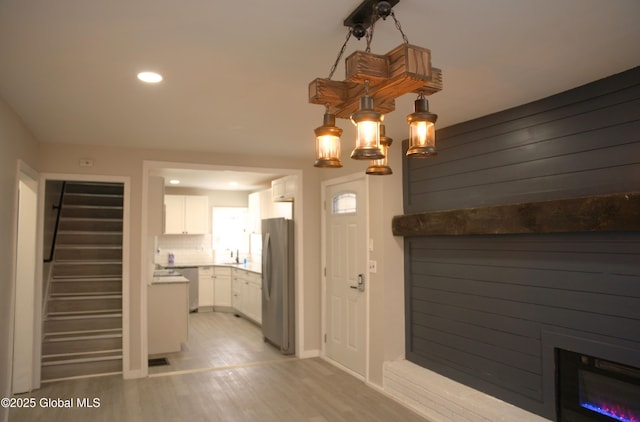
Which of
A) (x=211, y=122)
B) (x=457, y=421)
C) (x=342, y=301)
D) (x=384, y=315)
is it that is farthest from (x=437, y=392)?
(x=211, y=122)

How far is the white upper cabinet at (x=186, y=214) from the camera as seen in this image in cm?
877

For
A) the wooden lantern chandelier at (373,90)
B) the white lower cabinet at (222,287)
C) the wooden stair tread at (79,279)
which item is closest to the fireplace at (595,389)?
the wooden lantern chandelier at (373,90)

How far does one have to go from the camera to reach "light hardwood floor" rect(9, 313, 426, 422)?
3.71 metres

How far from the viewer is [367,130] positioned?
162 cm

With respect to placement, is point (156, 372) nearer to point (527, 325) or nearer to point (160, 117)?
point (160, 117)

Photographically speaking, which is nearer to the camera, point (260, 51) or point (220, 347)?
point (260, 51)

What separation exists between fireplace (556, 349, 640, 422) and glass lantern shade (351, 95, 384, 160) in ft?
7.08

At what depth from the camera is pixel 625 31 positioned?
2078 millimetres

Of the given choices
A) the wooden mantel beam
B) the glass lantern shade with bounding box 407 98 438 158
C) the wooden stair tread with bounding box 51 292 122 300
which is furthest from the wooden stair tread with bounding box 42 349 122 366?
the glass lantern shade with bounding box 407 98 438 158

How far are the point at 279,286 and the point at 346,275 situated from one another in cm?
108

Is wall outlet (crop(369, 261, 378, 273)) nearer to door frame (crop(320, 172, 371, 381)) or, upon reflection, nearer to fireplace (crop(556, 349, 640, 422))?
door frame (crop(320, 172, 371, 381))

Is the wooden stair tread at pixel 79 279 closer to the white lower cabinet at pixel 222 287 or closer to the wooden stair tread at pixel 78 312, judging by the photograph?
the wooden stair tread at pixel 78 312

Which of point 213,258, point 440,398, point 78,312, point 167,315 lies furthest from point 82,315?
point 440,398

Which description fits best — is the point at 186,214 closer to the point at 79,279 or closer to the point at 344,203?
the point at 79,279
